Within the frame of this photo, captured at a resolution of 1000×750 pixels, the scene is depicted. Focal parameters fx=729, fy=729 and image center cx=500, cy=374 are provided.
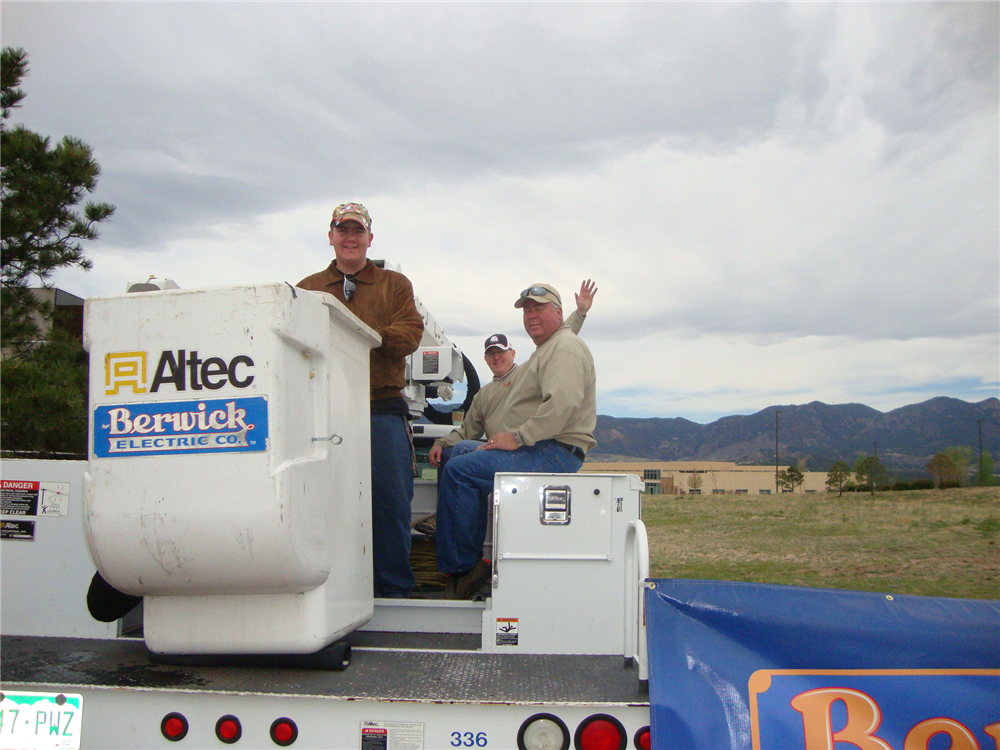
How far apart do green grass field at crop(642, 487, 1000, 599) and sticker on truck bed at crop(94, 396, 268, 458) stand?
298 inches

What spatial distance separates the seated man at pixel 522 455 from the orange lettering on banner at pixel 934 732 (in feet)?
5.83

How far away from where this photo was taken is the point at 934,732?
6.46 feet

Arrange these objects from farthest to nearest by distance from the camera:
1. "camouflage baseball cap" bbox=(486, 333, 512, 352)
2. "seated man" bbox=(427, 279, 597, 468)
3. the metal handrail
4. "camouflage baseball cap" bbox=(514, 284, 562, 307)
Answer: "camouflage baseball cap" bbox=(486, 333, 512, 352), "seated man" bbox=(427, 279, 597, 468), "camouflage baseball cap" bbox=(514, 284, 562, 307), the metal handrail

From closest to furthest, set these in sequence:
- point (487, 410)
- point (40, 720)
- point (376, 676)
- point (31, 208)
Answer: point (40, 720) < point (376, 676) < point (487, 410) < point (31, 208)

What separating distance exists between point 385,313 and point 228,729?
185 cm

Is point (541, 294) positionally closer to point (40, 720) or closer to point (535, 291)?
point (535, 291)

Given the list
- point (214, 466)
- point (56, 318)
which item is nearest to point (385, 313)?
point (214, 466)

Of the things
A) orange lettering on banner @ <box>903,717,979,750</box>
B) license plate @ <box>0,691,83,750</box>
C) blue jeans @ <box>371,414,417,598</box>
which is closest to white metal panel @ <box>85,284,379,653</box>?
license plate @ <box>0,691,83,750</box>

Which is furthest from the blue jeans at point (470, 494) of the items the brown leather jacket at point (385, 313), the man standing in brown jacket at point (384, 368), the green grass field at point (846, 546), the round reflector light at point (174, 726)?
the green grass field at point (846, 546)

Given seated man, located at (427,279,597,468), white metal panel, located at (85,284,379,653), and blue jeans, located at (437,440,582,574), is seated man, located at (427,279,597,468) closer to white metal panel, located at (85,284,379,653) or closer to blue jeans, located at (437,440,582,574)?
blue jeans, located at (437,440,582,574)

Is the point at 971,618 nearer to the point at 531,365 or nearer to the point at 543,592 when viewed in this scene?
the point at 543,592

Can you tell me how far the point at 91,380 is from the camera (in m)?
2.16

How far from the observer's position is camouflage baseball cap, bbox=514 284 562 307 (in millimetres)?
3908

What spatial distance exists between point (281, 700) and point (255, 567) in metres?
0.38
